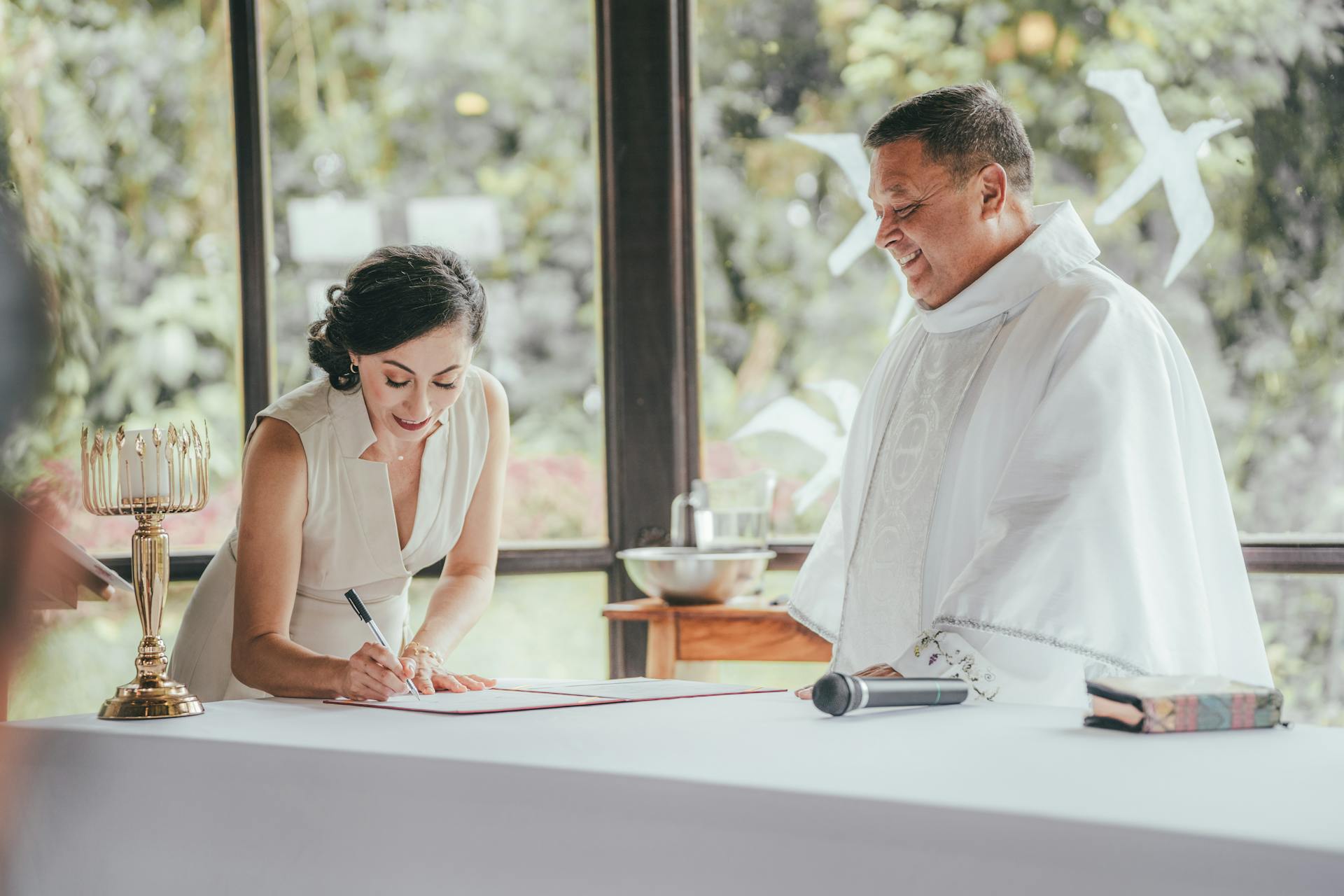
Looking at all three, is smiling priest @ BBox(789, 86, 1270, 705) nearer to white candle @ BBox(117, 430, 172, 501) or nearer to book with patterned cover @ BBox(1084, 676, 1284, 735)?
book with patterned cover @ BBox(1084, 676, 1284, 735)

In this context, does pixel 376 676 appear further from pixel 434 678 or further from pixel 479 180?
pixel 479 180

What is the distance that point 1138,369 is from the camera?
80.4 inches

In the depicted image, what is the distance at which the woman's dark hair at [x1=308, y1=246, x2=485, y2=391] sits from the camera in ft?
6.97

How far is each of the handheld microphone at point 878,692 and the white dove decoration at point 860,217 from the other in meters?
2.44

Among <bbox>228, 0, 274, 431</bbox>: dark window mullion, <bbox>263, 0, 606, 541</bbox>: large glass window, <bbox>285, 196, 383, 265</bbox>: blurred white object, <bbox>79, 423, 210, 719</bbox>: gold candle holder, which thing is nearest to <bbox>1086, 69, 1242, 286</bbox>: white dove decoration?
<bbox>263, 0, 606, 541</bbox>: large glass window

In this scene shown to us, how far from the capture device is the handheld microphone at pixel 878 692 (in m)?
1.48

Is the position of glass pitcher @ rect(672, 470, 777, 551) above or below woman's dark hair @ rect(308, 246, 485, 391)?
below

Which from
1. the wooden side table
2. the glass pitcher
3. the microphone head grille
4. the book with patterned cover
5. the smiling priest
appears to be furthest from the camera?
the glass pitcher

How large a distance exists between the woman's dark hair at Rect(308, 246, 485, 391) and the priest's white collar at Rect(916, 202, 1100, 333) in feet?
2.76

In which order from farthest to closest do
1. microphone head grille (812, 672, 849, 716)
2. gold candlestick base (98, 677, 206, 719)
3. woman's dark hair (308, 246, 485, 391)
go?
woman's dark hair (308, 246, 485, 391) < gold candlestick base (98, 677, 206, 719) < microphone head grille (812, 672, 849, 716)

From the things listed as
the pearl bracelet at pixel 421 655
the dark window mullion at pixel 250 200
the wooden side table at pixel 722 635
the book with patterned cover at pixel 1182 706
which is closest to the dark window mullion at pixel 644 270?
the wooden side table at pixel 722 635

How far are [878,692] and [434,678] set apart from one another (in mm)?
676

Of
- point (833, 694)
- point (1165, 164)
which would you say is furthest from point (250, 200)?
point (833, 694)

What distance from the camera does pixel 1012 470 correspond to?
6.39ft
